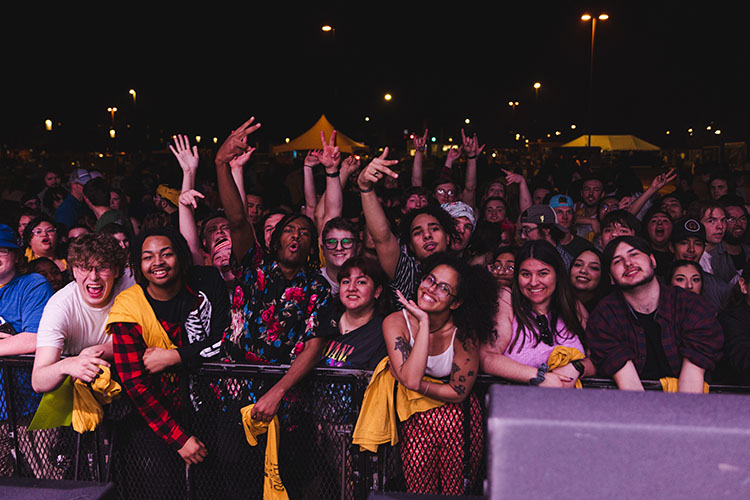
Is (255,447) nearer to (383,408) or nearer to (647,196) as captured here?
(383,408)

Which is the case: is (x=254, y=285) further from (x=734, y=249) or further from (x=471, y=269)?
(x=734, y=249)

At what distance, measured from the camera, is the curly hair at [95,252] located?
10.7ft

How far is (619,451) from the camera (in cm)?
82

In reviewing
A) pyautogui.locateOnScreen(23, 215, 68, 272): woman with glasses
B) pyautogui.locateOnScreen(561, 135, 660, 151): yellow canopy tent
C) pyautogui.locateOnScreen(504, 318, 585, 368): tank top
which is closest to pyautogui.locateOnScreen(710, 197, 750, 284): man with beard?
pyautogui.locateOnScreen(504, 318, 585, 368): tank top

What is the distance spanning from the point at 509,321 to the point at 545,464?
255 centimetres

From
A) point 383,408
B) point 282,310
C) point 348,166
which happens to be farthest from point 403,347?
point 348,166

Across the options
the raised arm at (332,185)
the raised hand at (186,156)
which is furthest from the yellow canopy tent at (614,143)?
the raised hand at (186,156)

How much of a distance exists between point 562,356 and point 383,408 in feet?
3.11

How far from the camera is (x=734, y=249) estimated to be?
5754 mm

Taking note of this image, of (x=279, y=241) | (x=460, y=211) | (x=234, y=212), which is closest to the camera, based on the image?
(x=279, y=241)

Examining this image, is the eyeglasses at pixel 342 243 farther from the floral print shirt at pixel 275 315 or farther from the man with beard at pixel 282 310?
the floral print shirt at pixel 275 315

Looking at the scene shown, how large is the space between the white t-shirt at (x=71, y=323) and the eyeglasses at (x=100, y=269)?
0.47 ft

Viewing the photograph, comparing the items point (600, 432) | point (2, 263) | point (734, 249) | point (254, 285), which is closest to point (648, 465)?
point (600, 432)

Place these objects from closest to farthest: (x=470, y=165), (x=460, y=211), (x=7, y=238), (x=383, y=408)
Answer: (x=383, y=408)
(x=7, y=238)
(x=460, y=211)
(x=470, y=165)
